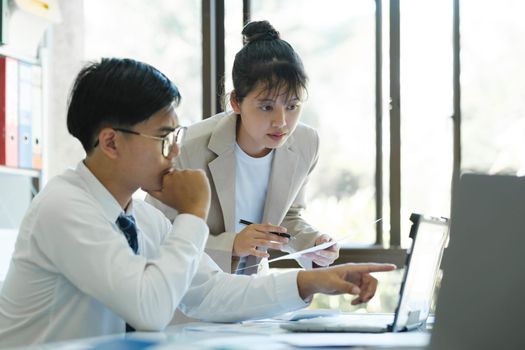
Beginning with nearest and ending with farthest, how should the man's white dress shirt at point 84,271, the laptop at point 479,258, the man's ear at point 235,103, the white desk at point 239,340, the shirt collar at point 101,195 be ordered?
the laptop at point 479,258, the white desk at point 239,340, the man's white dress shirt at point 84,271, the shirt collar at point 101,195, the man's ear at point 235,103

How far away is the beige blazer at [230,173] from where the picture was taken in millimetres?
2418

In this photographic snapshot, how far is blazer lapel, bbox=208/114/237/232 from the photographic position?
2.42 meters

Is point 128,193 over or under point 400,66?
under

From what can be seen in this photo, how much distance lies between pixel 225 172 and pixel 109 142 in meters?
0.84

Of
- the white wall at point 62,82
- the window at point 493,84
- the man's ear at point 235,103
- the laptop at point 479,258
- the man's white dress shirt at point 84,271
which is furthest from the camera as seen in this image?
the white wall at point 62,82

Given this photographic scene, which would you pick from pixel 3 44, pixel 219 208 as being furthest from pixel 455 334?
pixel 3 44

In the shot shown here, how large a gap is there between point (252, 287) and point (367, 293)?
27cm

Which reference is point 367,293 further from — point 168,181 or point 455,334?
point 455,334

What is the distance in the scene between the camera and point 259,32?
8.22 feet

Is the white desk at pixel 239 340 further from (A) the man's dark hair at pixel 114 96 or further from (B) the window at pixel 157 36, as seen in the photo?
(B) the window at pixel 157 36

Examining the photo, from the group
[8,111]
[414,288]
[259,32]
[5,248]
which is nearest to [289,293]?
[414,288]

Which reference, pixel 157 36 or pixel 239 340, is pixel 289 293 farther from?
pixel 157 36

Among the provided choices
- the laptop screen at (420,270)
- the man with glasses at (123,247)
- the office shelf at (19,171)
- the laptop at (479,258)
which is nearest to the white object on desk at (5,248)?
the office shelf at (19,171)

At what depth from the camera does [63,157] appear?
3.99 metres
